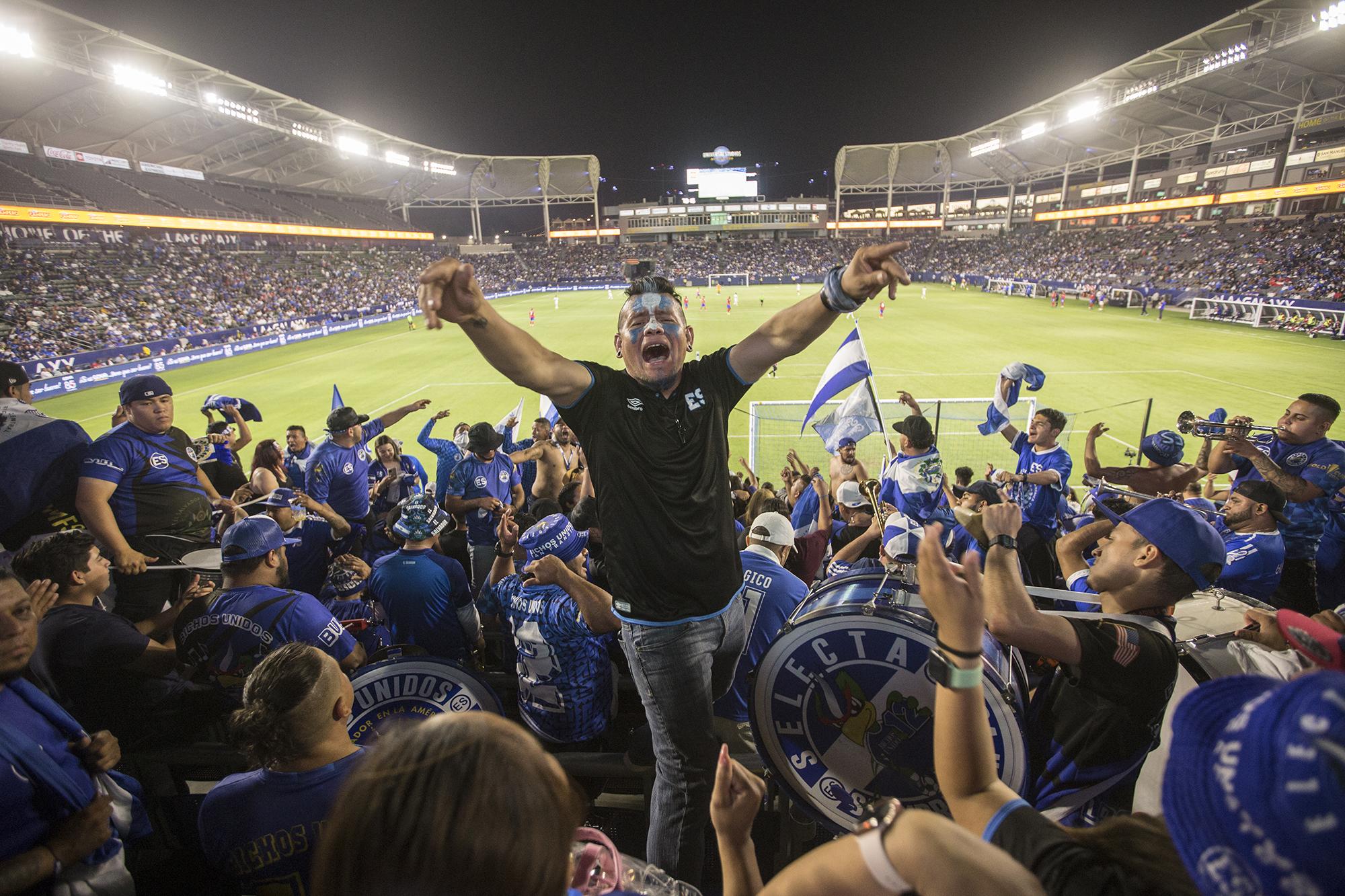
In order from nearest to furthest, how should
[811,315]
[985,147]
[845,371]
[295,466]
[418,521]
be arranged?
[811,315]
[418,521]
[845,371]
[295,466]
[985,147]

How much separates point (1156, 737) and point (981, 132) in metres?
80.4

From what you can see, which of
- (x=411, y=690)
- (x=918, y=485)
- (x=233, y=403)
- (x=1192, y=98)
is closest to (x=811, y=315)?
(x=411, y=690)

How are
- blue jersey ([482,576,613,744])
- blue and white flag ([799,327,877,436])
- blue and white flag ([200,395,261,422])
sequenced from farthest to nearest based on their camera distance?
blue and white flag ([200,395,261,422]) → blue and white flag ([799,327,877,436]) → blue jersey ([482,576,613,744])

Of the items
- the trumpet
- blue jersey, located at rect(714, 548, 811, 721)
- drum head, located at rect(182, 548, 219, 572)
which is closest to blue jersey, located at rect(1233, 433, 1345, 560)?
the trumpet

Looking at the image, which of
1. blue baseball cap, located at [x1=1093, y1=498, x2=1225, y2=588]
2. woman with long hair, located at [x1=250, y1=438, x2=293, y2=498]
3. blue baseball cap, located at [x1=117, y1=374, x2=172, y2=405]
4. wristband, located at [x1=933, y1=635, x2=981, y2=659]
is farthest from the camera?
woman with long hair, located at [x1=250, y1=438, x2=293, y2=498]

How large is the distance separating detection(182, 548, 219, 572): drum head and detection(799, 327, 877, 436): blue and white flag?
20.4 ft

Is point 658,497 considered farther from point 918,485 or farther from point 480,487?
point 480,487

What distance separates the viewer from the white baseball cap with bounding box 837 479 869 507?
5.95m

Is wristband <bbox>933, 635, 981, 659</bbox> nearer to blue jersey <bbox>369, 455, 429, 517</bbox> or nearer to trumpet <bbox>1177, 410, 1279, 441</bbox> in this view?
trumpet <bbox>1177, 410, 1279, 441</bbox>

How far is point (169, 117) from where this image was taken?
40750mm

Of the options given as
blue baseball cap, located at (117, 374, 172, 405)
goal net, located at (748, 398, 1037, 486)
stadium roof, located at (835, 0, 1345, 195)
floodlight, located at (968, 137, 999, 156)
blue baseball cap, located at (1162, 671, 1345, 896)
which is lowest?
goal net, located at (748, 398, 1037, 486)

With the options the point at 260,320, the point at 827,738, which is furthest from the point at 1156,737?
the point at 260,320

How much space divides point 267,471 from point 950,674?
346 inches

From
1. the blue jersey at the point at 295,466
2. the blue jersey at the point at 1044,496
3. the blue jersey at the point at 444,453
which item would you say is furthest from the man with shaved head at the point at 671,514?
the blue jersey at the point at 295,466
